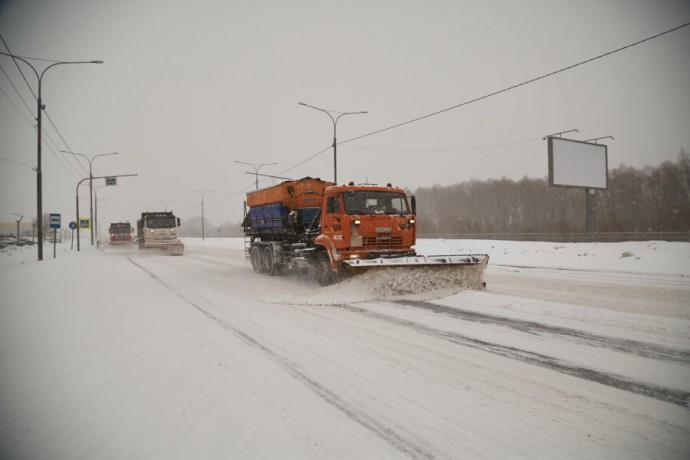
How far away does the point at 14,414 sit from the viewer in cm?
315

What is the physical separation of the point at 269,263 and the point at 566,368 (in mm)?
10654

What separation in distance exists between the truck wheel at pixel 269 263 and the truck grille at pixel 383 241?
451 centimetres

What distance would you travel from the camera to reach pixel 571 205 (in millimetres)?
65688

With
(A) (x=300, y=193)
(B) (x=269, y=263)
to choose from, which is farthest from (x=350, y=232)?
(B) (x=269, y=263)

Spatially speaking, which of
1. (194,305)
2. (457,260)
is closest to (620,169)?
(457,260)

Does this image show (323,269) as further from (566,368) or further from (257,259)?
(566,368)

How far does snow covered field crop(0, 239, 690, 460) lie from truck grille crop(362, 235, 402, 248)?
6.42 ft

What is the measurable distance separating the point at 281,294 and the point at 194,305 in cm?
201

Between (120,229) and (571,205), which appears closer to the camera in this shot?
(120,229)

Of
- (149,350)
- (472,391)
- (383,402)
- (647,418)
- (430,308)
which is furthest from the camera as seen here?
(430,308)

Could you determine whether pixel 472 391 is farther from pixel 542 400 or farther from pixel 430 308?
pixel 430 308

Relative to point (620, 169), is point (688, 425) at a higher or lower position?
lower

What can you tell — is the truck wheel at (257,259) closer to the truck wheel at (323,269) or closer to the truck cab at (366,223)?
the truck wheel at (323,269)

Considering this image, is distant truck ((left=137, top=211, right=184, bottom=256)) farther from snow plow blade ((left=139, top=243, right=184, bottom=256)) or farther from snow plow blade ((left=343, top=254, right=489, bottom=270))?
snow plow blade ((left=343, top=254, right=489, bottom=270))
